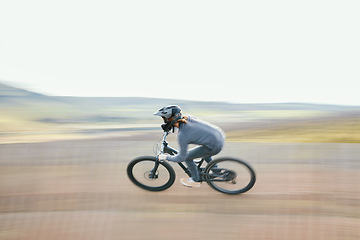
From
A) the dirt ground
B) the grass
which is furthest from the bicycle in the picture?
the grass

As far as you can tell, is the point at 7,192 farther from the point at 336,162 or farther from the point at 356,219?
the point at 336,162

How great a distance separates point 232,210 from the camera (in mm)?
3611

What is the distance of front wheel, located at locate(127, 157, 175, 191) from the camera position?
13.2 feet

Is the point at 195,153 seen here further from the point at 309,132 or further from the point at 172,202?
the point at 309,132

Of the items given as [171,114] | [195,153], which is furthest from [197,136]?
[171,114]

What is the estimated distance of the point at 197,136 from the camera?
11.9 ft

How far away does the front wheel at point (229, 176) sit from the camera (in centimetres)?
382

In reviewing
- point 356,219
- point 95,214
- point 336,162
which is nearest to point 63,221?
point 95,214

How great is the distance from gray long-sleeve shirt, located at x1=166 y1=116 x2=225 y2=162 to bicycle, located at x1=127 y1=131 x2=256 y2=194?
0.68 ft

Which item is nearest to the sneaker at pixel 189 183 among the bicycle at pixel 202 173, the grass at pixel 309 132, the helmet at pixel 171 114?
the bicycle at pixel 202 173

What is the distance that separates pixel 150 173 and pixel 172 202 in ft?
1.67

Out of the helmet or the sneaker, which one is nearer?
the helmet

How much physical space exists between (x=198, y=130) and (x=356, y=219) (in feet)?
6.70

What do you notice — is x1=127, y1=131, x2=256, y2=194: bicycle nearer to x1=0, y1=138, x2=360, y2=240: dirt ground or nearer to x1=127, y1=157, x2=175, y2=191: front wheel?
x1=127, y1=157, x2=175, y2=191: front wheel
